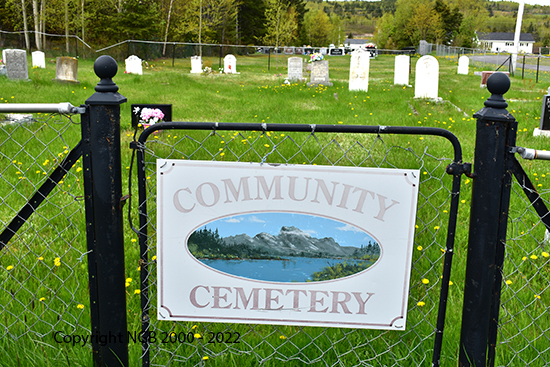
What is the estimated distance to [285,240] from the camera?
1.81 m

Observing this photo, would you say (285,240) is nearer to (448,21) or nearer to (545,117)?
(545,117)

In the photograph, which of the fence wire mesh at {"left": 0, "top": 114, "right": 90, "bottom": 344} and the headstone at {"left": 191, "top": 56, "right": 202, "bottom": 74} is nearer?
the fence wire mesh at {"left": 0, "top": 114, "right": 90, "bottom": 344}

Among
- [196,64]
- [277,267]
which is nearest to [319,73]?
[196,64]

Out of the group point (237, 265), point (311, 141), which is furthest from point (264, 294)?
point (311, 141)

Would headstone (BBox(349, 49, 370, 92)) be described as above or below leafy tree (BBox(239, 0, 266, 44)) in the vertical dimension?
below

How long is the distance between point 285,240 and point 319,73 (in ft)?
44.5

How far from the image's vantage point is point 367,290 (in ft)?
6.07

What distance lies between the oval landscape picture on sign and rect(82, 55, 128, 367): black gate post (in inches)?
13.4

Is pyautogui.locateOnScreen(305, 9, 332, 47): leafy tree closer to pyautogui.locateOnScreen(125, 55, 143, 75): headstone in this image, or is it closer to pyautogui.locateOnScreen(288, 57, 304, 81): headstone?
pyautogui.locateOnScreen(125, 55, 143, 75): headstone

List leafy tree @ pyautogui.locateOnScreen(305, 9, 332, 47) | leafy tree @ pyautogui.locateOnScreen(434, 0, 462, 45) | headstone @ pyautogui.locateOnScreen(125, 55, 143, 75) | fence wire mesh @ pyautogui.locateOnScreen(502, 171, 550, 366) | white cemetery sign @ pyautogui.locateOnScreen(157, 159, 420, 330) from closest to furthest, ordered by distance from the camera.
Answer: white cemetery sign @ pyautogui.locateOnScreen(157, 159, 420, 330) → fence wire mesh @ pyautogui.locateOnScreen(502, 171, 550, 366) → headstone @ pyautogui.locateOnScreen(125, 55, 143, 75) → leafy tree @ pyautogui.locateOnScreen(434, 0, 462, 45) → leafy tree @ pyautogui.locateOnScreen(305, 9, 332, 47)

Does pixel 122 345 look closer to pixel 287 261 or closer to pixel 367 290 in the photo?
pixel 287 261

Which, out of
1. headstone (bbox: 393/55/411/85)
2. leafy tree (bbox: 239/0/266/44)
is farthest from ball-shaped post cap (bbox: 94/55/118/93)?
leafy tree (bbox: 239/0/266/44)

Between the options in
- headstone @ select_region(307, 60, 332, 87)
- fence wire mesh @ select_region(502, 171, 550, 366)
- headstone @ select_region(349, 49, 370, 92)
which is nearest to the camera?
fence wire mesh @ select_region(502, 171, 550, 366)

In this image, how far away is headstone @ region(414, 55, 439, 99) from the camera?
11.4m
